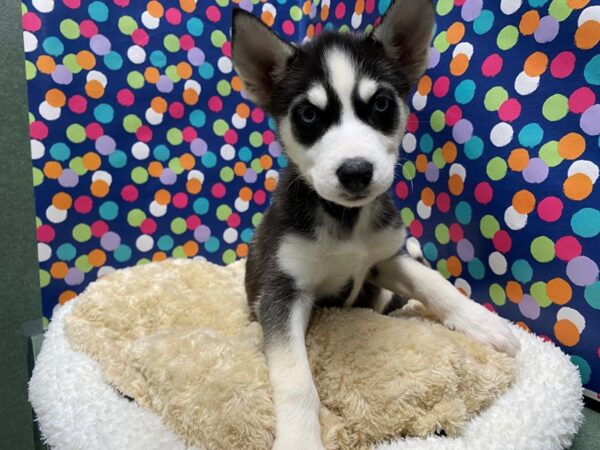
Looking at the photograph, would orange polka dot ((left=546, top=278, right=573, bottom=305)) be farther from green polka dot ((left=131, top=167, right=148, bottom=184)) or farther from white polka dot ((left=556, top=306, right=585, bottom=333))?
green polka dot ((left=131, top=167, right=148, bottom=184))

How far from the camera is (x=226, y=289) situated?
85.7 inches

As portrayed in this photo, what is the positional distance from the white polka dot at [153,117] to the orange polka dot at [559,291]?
1891 mm

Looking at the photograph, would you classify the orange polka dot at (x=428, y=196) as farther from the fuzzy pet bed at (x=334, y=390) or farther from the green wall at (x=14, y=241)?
the green wall at (x=14, y=241)

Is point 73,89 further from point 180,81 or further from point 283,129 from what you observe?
point 283,129

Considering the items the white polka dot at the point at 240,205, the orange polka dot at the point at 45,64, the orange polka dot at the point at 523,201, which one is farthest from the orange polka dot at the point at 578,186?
the orange polka dot at the point at 45,64

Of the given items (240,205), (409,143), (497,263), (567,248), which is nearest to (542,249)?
(567,248)

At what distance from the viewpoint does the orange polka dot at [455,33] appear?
184 centimetres

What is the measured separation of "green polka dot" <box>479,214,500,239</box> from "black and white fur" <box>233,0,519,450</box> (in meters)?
0.31

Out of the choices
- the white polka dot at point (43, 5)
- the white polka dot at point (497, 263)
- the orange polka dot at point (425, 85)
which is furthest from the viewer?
the white polka dot at point (43, 5)

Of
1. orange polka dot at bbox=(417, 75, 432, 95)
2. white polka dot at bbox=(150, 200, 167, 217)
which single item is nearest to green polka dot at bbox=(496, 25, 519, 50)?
orange polka dot at bbox=(417, 75, 432, 95)

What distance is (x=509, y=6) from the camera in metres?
1.65

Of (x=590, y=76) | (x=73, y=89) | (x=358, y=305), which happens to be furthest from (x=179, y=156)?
(x=590, y=76)

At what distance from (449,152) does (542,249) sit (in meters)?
0.54

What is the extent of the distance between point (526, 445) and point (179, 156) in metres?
1.98
